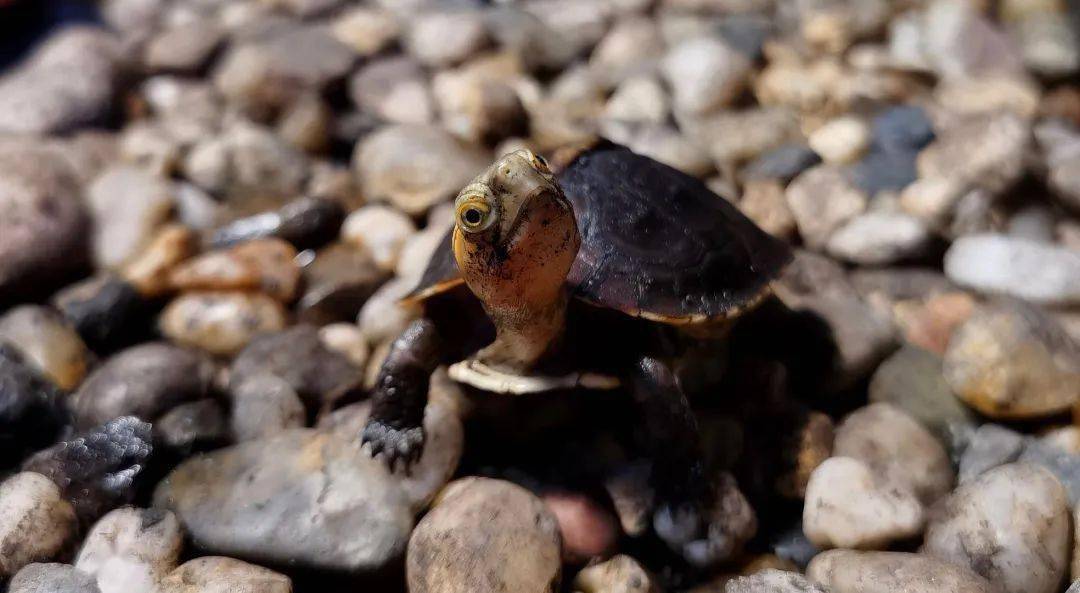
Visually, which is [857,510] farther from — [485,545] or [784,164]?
[784,164]

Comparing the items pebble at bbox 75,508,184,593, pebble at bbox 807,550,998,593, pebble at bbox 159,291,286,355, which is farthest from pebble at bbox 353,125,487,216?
pebble at bbox 807,550,998,593

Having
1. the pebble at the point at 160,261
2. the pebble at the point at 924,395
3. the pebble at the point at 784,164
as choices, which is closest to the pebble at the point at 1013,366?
the pebble at the point at 924,395

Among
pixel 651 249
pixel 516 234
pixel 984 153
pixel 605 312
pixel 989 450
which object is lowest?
pixel 989 450

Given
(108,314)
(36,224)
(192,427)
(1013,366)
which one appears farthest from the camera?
(36,224)

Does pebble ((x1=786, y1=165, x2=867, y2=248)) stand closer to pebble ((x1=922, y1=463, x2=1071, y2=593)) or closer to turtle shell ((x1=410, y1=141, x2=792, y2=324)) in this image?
turtle shell ((x1=410, y1=141, x2=792, y2=324))

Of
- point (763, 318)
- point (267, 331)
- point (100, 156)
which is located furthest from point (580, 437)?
point (100, 156)

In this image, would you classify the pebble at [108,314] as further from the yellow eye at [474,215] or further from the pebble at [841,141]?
the pebble at [841,141]

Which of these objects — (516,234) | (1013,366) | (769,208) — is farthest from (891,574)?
(769,208)

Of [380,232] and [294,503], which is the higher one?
[294,503]

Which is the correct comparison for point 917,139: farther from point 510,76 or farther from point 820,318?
point 510,76
